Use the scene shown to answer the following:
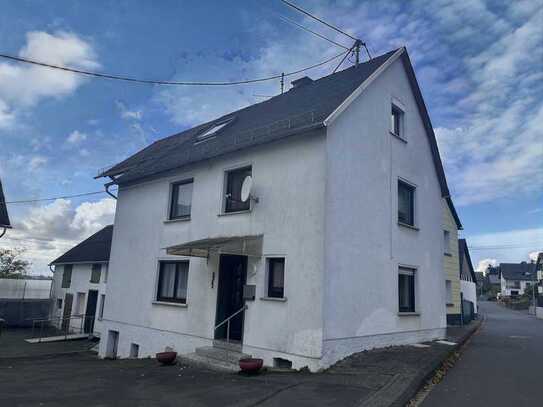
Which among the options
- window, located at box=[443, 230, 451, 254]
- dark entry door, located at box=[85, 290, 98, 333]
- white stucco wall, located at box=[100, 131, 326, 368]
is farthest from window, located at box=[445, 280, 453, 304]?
dark entry door, located at box=[85, 290, 98, 333]

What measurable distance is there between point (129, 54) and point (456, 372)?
1239cm

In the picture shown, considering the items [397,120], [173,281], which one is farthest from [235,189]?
[397,120]

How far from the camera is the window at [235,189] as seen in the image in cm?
1245

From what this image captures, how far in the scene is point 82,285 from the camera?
28.3 metres

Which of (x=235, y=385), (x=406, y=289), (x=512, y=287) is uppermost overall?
(x=512, y=287)

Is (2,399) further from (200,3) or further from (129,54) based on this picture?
(200,3)

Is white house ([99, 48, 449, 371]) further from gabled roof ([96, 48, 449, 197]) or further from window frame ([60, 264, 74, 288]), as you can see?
window frame ([60, 264, 74, 288])

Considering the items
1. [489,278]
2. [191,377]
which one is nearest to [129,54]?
[191,377]

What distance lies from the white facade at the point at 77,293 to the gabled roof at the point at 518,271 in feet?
299

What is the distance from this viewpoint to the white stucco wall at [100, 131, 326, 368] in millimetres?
9984

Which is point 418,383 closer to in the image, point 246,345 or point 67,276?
point 246,345

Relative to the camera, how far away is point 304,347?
9.61 m

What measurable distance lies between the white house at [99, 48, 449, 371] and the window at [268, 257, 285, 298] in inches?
1.4

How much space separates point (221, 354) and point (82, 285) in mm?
20886
